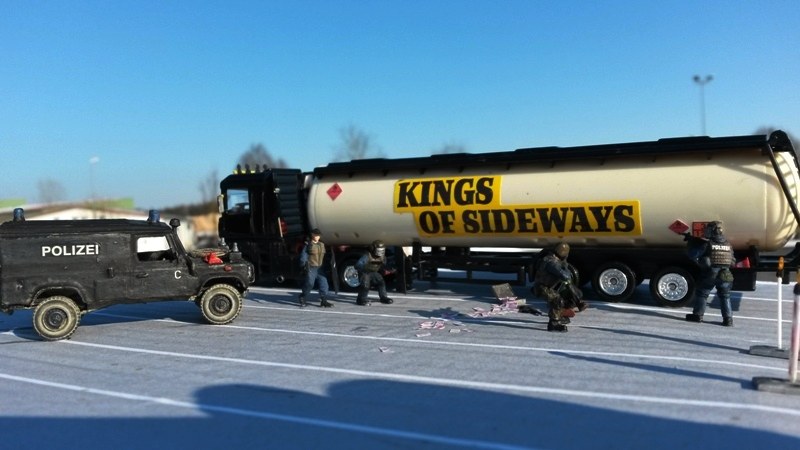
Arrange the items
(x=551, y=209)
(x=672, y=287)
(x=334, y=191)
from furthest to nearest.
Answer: (x=334, y=191), (x=551, y=209), (x=672, y=287)

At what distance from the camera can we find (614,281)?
12.0 meters

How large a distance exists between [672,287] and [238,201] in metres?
11.2

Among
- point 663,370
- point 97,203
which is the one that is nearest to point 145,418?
point 663,370

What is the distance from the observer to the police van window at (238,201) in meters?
16.4

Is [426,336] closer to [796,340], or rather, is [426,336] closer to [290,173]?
[796,340]

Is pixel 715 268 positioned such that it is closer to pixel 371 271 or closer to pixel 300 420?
pixel 371 271

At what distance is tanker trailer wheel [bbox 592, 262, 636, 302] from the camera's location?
1183 centimetres

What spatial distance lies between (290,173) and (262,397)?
400 inches

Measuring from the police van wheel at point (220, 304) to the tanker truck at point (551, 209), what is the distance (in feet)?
13.3

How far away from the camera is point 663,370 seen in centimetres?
726

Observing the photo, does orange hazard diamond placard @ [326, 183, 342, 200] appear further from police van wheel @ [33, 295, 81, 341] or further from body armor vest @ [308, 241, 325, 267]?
police van wheel @ [33, 295, 81, 341]

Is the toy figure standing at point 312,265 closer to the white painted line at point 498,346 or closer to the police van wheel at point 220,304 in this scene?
the police van wheel at point 220,304

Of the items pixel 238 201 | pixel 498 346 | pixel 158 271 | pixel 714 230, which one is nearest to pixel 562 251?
pixel 498 346

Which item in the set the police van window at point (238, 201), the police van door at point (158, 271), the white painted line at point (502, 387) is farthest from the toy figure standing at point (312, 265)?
the white painted line at point (502, 387)
